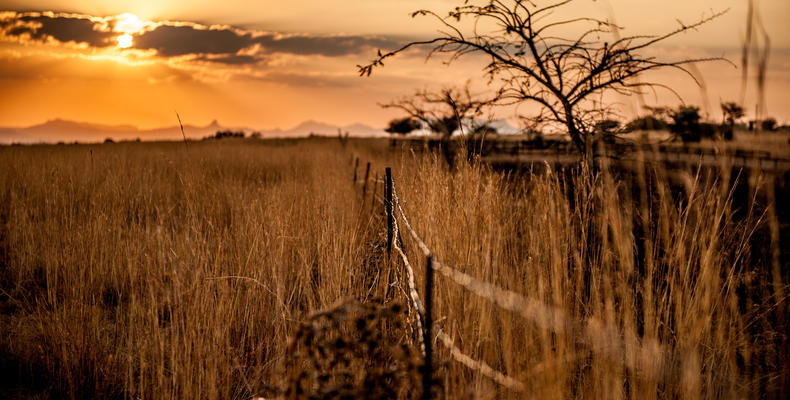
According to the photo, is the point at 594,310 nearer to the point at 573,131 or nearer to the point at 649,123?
the point at 649,123

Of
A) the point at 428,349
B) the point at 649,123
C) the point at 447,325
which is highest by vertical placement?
the point at 649,123

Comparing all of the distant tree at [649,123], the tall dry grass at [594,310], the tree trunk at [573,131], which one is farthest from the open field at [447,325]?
the tree trunk at [573,131]

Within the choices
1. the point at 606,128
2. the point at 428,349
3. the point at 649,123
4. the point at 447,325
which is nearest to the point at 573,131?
the point at 606,128

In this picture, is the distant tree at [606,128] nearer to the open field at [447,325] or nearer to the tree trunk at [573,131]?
the tree trunk at [573,131]

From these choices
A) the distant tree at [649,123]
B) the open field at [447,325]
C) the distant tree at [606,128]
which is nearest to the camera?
the open field at [447,325]

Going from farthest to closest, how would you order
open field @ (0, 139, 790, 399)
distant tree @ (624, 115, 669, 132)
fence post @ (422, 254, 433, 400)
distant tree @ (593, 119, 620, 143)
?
distant tree @ (593, 119, 620, 143), distant tree @ (624, 115, 669, 132), open field @ (0, 139, 790, 399), fence post @ (422, 254, 433, 400)

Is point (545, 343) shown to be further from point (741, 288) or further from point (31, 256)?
point (31, 256)

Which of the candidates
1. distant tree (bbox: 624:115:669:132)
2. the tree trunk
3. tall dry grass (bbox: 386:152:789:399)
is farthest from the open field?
the tree trunk

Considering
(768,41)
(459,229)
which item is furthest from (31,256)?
(768,41)

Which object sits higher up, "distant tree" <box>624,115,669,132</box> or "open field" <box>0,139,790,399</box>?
"distant tree" <box>624,115,669,132</box>

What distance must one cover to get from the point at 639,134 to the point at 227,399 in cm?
249

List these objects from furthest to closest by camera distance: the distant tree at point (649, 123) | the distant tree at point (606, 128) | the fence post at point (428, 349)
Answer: the distant tree at point (606, 128) < the distant tree at point (649, 123) < the fence post at point (428, 349)

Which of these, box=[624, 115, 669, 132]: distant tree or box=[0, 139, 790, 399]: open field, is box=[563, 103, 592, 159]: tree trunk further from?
box=[624, 115, 669, 132]: distant tree

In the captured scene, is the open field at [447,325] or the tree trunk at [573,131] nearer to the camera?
the open field at [447,325]
